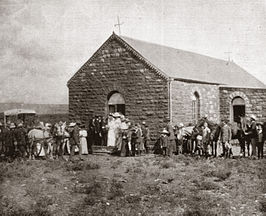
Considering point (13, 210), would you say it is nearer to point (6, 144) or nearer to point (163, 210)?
point (163, 210)

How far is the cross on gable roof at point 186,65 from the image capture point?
2081cm

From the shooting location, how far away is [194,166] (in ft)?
46.0

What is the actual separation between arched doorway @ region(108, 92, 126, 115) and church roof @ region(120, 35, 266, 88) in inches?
116

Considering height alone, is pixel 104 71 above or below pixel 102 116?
above

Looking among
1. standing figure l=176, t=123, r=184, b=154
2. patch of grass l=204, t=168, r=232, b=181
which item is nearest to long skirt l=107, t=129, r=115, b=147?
standing figure l=176, t=123, r=184, b=154

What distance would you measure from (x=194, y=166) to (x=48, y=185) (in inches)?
209

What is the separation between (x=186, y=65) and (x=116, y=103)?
5515 millimetres

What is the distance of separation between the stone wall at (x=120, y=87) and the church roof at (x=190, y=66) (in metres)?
0.67

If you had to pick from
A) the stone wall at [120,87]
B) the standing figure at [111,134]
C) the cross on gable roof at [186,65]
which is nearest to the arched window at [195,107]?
the cross on gable roof at [186,65]

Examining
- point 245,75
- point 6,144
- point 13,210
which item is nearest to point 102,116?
point 6,144

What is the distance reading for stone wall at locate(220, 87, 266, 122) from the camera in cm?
2308

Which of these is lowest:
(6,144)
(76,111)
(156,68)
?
(6,144)

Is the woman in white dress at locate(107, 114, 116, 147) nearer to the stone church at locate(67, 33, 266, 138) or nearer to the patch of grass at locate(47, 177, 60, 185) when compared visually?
the stone church at locate(67, 33, 266, 138)

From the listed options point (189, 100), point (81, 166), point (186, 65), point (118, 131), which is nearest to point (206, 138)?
point (118, 131)
